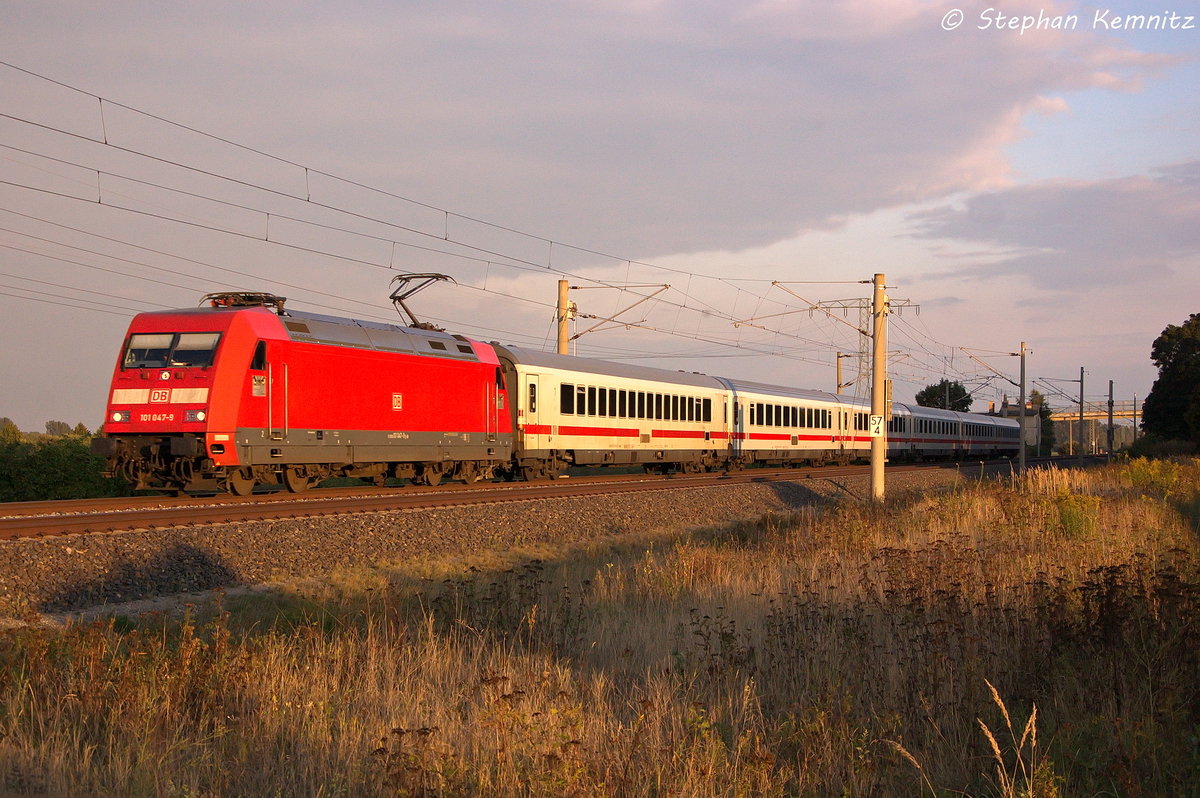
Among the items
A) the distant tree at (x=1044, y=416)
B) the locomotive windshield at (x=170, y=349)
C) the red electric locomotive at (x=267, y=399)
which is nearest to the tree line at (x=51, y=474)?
the red electric locomotive at (x=267, y=399)

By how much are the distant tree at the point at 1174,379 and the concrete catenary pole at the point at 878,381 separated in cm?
4395

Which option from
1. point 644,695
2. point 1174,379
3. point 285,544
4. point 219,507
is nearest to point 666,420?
point 219,507

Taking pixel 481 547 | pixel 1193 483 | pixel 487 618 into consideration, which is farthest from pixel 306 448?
pixel 1193 483

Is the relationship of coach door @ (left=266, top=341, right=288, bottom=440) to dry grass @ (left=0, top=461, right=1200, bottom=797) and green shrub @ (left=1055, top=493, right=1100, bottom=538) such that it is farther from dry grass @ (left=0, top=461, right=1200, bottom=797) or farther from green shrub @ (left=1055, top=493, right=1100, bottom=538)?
green shrub @ (left=1055, top=493, right=1100, bottom=538)

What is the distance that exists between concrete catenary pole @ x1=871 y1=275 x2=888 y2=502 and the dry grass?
11237 millimetres

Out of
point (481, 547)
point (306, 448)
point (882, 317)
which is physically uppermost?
point (882, 317)

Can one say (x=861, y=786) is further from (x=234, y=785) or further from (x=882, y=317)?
(x=882, y=317)

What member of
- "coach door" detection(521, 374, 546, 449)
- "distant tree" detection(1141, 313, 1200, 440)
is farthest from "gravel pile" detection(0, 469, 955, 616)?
"distant tree" detection(1141, 313, 1200, 440)

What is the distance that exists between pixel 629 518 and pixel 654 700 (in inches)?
490

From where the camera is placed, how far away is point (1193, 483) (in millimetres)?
24234

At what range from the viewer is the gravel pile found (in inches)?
414

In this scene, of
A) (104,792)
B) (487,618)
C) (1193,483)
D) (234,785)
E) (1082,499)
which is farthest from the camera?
(1193,483)

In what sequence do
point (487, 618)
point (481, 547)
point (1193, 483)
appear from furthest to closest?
1. point (1193, 483)
2. point (481, 547)
3. point (487, 618)

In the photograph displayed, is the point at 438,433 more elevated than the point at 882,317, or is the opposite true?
the point at 882,317
